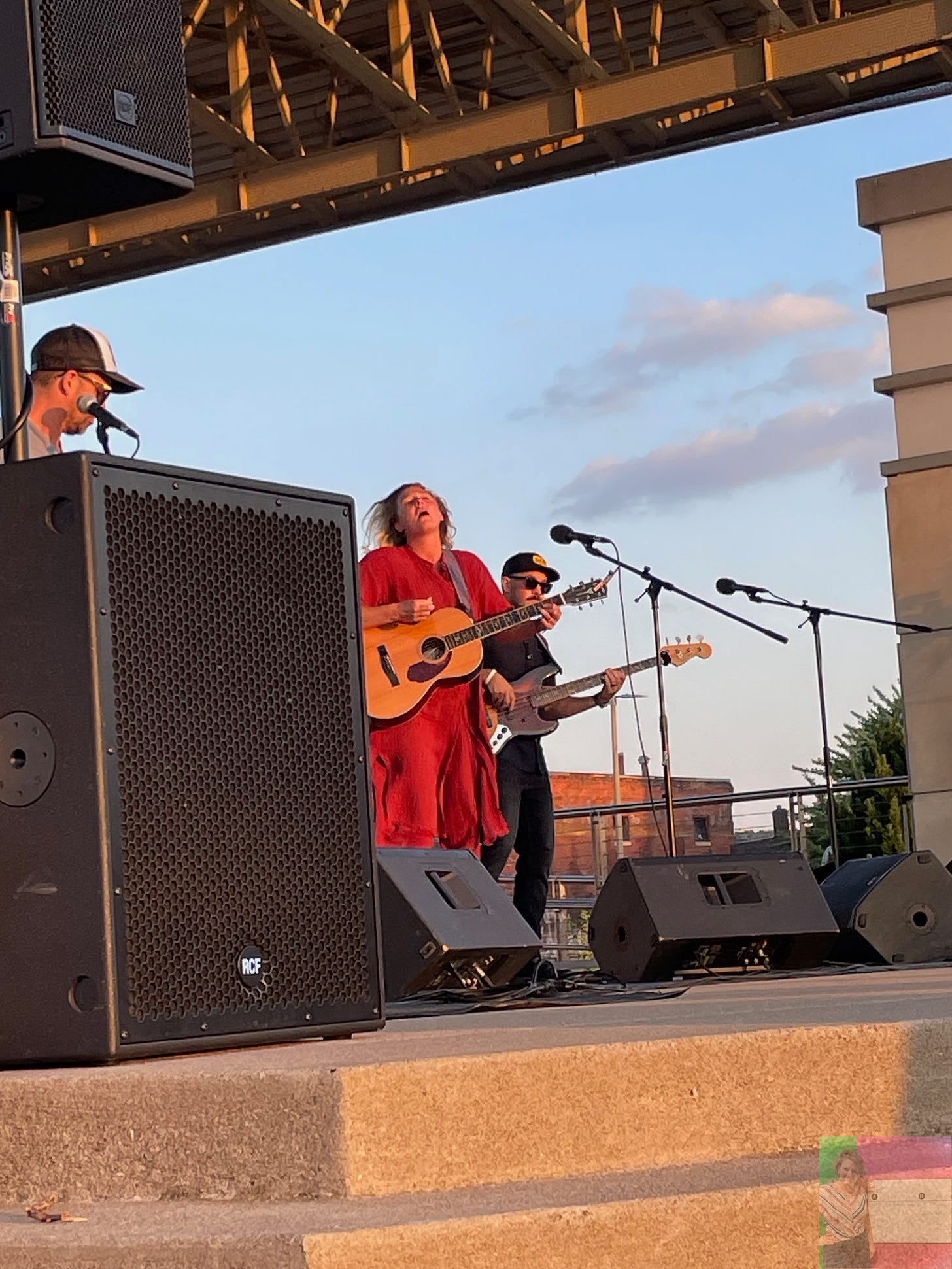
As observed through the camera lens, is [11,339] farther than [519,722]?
No

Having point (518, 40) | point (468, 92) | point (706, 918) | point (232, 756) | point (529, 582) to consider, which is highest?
point (468, 92)

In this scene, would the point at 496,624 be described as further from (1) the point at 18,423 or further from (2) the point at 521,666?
(1) the point at 18,423

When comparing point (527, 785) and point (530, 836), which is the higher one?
point (527, 785)

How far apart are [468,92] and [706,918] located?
7536 millimetres

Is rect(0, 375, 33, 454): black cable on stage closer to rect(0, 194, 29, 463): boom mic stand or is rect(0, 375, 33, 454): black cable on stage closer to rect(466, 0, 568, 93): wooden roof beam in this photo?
rect(0, 194, 29, 463): boom mic stand

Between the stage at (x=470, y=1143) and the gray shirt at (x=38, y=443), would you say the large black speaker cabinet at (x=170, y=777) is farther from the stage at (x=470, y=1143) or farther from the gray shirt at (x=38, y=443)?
the gray shirt at (x=38, y=443)

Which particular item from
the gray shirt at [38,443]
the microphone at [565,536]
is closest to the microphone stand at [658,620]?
the microphone at [565,536]

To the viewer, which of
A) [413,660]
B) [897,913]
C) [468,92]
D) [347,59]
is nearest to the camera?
[897,913]

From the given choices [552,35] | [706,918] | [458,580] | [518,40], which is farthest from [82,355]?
[518,40]

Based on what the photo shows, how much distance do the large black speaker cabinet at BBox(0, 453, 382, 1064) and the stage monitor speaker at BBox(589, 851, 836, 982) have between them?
92.2 inches

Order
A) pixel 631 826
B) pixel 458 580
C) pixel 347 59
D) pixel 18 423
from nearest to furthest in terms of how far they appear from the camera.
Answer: pixel 18 423, pixel 458 580, pixel 347 59, pixel 631 826

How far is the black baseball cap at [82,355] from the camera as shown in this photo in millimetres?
3406

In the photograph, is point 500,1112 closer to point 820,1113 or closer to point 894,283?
point 820,1113

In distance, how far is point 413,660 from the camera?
6.29 meters
